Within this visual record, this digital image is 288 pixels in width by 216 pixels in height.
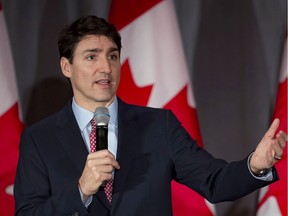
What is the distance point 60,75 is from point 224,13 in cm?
76

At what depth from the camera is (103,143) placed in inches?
61.4

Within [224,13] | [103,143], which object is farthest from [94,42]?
[224,13]

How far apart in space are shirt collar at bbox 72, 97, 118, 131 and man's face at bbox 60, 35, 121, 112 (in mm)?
15

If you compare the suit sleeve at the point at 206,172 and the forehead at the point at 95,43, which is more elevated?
the forehead at the point at 95,43

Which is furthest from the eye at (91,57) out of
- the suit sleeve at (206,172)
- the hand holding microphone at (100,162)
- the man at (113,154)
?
the hand holding microphone at (100,162)

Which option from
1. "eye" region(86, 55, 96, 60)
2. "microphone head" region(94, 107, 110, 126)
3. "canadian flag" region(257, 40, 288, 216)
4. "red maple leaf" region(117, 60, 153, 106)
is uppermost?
"eye" region(86, 55, 96, 60)

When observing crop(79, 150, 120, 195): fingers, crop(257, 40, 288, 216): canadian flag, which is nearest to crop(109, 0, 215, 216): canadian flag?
crop(257, 40, 288, 216): canadian flag

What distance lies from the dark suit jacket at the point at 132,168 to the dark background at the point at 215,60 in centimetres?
70

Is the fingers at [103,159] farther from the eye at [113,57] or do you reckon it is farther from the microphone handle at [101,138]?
the eye at [113,57]

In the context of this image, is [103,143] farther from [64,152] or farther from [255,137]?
[255,137]

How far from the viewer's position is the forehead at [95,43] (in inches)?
79.4

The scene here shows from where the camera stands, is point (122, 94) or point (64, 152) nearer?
point (64, 152)

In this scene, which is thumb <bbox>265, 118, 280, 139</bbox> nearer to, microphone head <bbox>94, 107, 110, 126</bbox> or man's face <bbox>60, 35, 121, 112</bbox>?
microphone head <bbox>94, 107, 110, 126</bbox>

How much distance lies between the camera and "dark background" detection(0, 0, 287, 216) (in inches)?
107
